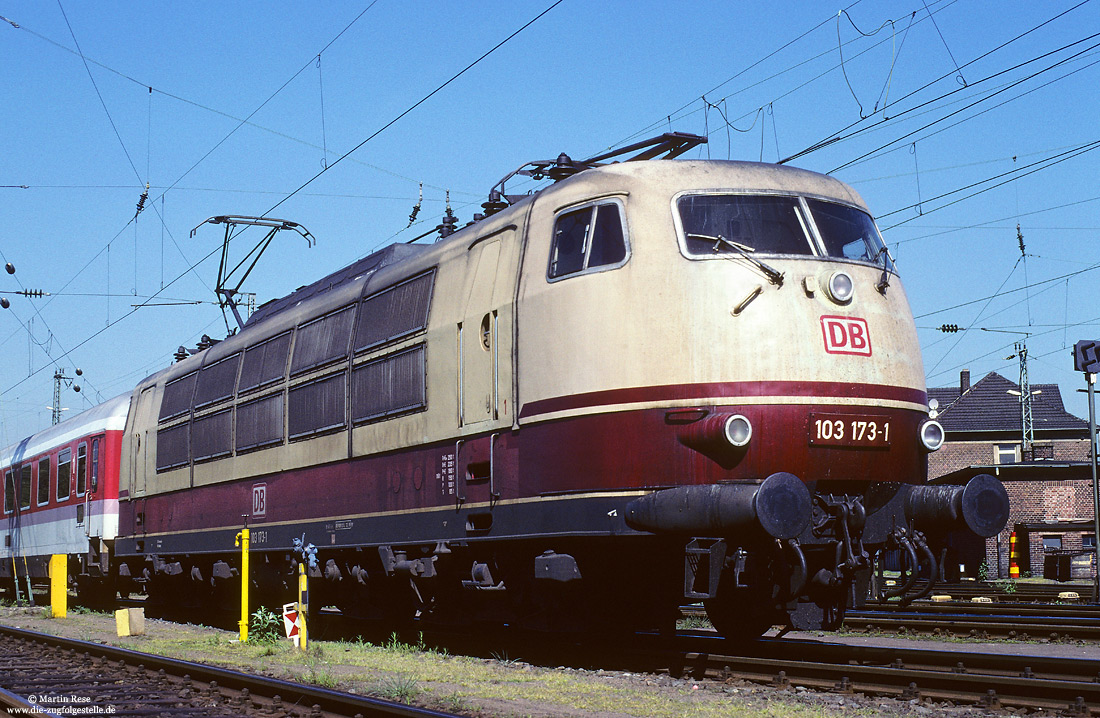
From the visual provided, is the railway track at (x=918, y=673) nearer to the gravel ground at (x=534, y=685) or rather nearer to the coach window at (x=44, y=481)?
the gravel ground at (x=534, y=685)

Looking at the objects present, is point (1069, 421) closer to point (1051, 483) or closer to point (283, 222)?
point (1051, 483)

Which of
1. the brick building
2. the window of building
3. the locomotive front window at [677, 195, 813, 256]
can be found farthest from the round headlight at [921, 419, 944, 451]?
the window of building

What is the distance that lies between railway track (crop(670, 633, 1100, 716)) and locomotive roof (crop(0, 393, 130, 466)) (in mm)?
14864

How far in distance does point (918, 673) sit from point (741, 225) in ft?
12.3

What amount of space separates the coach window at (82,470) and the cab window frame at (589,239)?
15877 mm

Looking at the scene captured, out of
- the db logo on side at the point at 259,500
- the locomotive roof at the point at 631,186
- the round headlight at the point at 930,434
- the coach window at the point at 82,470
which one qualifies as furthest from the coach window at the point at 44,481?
the round headlight at the point at 930,434

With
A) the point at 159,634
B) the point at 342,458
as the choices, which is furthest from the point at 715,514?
the point at 159,634

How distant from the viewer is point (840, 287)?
9.68m

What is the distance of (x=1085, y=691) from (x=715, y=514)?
2720mm

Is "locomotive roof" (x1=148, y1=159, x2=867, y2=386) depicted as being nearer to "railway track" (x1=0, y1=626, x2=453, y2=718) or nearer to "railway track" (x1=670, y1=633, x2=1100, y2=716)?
"railway track" (x1=670, y1=633, x2=1100, y2=716)

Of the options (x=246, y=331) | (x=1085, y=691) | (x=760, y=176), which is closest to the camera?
(x=1085, y=691)

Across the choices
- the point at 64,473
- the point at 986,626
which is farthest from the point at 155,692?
the point at 64,473

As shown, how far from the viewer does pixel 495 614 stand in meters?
11.2

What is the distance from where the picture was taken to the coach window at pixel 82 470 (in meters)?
23.3
